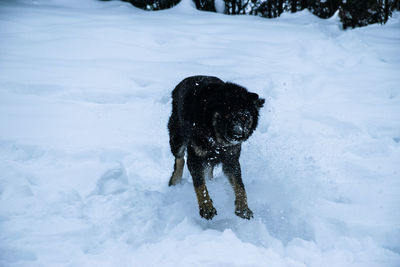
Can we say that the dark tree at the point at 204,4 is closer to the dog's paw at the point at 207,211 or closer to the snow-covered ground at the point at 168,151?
the snow-covered ground at the point at 168,151

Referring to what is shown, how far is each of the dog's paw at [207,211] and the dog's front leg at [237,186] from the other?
26 cm

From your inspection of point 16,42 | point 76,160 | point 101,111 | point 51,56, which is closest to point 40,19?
point 16,42

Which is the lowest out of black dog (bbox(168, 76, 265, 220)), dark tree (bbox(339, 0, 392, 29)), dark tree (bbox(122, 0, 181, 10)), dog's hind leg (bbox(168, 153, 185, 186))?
dog's hind leg (bbox(168, 153, 185, 186))

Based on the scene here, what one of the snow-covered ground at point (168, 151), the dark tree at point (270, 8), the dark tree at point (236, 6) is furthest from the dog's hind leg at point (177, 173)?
the dark tree at point (270, 8)

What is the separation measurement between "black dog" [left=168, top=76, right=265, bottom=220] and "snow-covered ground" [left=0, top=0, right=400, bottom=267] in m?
0.26

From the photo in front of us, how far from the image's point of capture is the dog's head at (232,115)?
3.10 meters

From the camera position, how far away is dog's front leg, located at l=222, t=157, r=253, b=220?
10.8 feet

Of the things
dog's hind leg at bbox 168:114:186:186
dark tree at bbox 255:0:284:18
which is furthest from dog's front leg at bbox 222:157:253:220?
dark tree at bbox 255:0:284:18

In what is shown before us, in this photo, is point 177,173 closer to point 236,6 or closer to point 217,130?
point 217,130

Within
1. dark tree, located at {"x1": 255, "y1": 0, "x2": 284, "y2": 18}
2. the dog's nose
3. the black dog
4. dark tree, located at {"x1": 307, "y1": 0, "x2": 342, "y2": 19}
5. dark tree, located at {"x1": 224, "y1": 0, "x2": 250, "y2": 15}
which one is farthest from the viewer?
dark tree, located at {"x1": 255, "y1": 0, "x2": 284, "y2": 18}

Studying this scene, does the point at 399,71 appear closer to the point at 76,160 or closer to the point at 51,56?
the point at 76,160

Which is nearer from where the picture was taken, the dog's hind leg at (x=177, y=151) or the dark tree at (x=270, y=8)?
the dog's hind leg at (x=177, y=151)

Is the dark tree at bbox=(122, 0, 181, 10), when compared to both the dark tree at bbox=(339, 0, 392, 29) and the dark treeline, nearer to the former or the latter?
the dark treeline

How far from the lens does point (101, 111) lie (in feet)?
17.1
